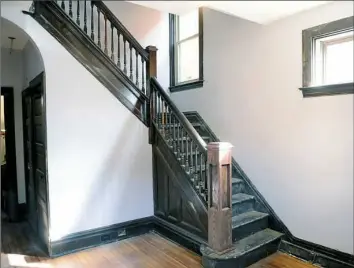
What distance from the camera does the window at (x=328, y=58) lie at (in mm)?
2725

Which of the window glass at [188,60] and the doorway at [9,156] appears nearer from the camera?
the doorway at [9,156]

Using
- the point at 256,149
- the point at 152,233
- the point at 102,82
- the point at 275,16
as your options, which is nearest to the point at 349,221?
the point at 256,149

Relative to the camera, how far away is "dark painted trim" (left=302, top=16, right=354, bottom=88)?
9.00 feet

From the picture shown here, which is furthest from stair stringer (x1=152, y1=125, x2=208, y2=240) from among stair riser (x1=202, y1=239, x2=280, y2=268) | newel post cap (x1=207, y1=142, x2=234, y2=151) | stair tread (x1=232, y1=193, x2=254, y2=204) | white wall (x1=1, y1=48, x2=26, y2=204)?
white wall (x1=1, y1=48, x2=26, y2=204)

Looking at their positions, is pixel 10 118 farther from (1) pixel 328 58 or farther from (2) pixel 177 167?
(1) pixel 328 58

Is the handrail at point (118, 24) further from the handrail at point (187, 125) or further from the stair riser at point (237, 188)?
the stair riser at point (237, 188)

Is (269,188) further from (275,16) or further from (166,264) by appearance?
(275,16)

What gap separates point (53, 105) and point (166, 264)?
2091 mm

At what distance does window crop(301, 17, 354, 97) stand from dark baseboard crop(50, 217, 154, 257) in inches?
102

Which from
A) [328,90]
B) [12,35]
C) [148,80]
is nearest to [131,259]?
[148,80]

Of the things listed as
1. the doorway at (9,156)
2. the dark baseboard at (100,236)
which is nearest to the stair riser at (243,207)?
the dark baseboard at (100,236)

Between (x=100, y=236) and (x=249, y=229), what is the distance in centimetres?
177

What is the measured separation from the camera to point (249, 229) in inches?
130

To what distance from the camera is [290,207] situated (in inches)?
128
